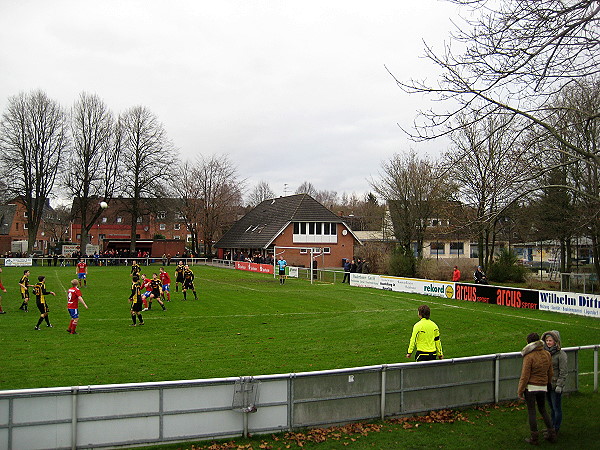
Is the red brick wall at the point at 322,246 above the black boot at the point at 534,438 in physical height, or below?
above

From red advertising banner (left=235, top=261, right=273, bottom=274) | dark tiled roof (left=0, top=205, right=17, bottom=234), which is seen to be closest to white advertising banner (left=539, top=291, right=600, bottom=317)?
red advertising banner (left=235, top=261, right=273, bottom=274)

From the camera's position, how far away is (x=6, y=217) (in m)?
88.1

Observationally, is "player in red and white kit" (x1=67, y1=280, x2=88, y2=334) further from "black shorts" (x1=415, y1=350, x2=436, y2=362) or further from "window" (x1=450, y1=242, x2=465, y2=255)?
"window" (x1=450, y1=242, x2=465, y2=255)

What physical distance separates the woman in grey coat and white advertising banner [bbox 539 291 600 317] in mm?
15742

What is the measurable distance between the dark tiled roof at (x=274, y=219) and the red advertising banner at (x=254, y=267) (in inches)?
158

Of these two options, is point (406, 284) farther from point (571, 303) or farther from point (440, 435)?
point (440, 435)

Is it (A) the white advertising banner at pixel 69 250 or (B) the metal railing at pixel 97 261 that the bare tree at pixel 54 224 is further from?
(B) the metal railing at pixel 97 261

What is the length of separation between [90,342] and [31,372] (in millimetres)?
3895

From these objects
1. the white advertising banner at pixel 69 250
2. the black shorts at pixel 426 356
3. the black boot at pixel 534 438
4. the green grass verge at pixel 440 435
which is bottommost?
the green grass verge at pixel 440 435

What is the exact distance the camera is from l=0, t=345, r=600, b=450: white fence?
7625 mm

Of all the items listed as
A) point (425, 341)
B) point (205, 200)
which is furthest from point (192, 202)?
point (425, 341)

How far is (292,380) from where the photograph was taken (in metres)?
8.79

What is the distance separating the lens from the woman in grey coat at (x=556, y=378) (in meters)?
8.82

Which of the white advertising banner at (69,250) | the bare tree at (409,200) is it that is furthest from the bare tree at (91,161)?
the bare tree at (409,200)
